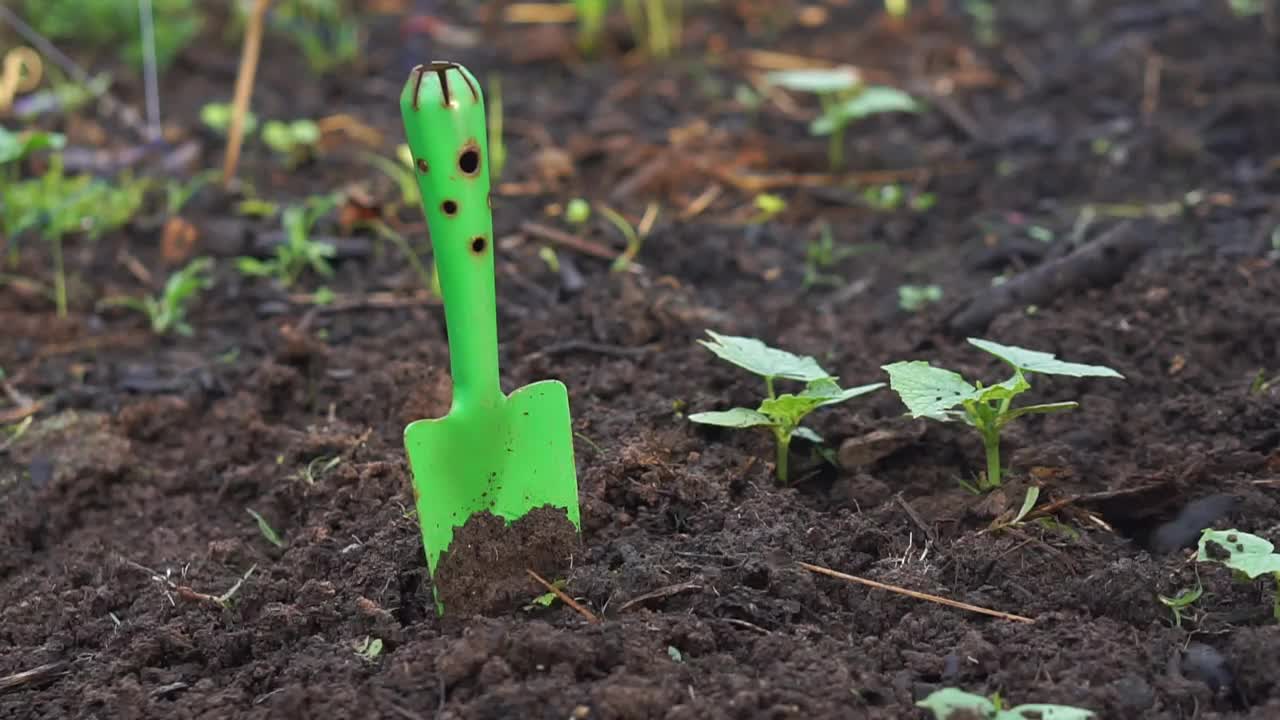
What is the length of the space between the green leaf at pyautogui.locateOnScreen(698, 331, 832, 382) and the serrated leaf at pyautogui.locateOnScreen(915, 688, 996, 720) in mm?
527

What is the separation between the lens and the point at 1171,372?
7.23 feet

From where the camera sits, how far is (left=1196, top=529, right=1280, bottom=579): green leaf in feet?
4.93

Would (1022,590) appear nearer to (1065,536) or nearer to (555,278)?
(1065,536)

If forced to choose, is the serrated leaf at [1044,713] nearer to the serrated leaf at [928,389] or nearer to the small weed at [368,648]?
the serrated leaf at [928,389]

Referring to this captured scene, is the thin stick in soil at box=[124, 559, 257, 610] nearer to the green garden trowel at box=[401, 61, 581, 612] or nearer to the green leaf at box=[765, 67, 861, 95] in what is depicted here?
the green garden trowel at box=[401, 61, 581, 612]

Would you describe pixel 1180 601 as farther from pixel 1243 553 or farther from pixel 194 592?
pixel 194 592

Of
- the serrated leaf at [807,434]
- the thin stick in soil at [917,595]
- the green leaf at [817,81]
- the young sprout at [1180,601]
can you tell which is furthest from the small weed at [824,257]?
the young sprout at [1180,601]

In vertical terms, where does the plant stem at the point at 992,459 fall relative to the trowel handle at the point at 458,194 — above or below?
below

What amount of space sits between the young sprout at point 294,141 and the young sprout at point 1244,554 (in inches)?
96.6

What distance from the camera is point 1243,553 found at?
1.54 metres

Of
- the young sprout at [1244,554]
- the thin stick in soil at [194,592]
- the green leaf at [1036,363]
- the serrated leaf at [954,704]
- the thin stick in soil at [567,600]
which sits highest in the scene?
the green leaf at [1036,363]

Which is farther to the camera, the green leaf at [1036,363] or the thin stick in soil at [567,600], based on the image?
the green leaf at [1036,363]

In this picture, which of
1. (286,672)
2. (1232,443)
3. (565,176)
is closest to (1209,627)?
(1232,443)

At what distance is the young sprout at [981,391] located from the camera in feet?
5.60
